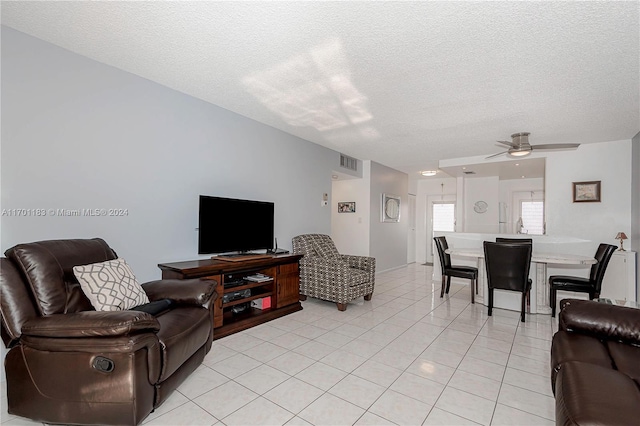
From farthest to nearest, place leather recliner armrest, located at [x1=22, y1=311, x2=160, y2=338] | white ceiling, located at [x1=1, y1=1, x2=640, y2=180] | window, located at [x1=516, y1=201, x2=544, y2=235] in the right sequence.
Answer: window, located at [x1=516, y1=201, x2=544, y2=235]
white ceiling, located at [x1=1, y1=1, x2=640, y2=180]
leather recliner armrest, located at [x1=22, y1=311, x2=160, y2=338]

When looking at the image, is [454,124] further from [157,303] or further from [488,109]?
[157,303]

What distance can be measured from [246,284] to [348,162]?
3.46 metres

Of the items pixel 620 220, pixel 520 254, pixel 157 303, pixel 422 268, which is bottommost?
pixel 422 268

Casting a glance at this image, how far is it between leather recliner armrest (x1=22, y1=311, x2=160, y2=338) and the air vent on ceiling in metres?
4.69

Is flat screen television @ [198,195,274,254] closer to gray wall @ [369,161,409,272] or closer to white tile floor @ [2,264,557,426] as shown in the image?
white tile floor @ [2,264,557,426]

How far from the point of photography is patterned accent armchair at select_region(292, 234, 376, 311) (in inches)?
158

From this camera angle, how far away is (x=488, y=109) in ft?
11.6

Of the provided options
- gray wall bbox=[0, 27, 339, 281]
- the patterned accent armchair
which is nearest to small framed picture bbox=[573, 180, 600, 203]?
the patterned accent armchair

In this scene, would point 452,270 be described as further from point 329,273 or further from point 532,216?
point 532,216

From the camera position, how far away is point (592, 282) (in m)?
3.77

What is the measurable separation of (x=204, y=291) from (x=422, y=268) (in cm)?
648

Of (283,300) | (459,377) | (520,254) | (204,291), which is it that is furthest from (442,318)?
(204,291)

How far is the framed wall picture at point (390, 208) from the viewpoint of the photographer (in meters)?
6.83

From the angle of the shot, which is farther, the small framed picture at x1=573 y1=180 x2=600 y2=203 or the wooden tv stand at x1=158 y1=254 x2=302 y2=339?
the small framed picture at x1=573 y1=180 x2=600 y2=203
